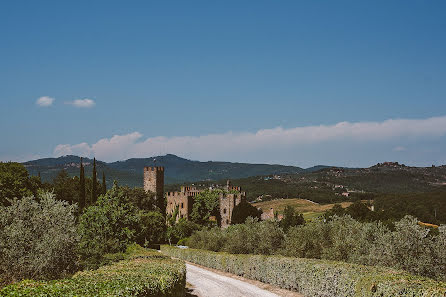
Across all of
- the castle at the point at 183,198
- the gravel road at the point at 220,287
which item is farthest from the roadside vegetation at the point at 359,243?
the castle at the point at 183,198

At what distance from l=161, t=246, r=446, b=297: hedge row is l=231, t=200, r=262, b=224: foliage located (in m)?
40.4

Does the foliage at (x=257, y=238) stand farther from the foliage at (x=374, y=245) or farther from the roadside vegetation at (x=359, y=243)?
the foliage at (x=374, y=245)

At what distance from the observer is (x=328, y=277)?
20266 millimetres

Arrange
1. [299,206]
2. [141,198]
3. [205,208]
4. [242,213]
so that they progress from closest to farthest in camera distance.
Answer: [242,213] → [141,198] → [205,208] → [299,206]

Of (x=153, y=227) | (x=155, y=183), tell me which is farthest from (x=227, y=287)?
(x=155, y=183)

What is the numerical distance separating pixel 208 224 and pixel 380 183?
93341 mm

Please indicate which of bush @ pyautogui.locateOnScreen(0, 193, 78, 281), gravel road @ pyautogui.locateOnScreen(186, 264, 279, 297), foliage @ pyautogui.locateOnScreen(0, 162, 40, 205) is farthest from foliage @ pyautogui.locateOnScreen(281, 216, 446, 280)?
foliage @ pyautogui.locateOnScreen(0, 162, 40, 205)

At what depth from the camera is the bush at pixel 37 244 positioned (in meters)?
25.5

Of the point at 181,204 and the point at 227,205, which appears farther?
the point at 181,204

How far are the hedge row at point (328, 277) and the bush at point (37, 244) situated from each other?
39.3 ft

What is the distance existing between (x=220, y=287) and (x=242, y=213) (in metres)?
50.8

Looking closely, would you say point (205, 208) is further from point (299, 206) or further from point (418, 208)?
point (299, 206)

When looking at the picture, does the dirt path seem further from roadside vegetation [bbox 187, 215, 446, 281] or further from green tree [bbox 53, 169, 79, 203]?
green tree [bbox 53, 169, 79, 203]

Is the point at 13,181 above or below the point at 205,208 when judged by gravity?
above
